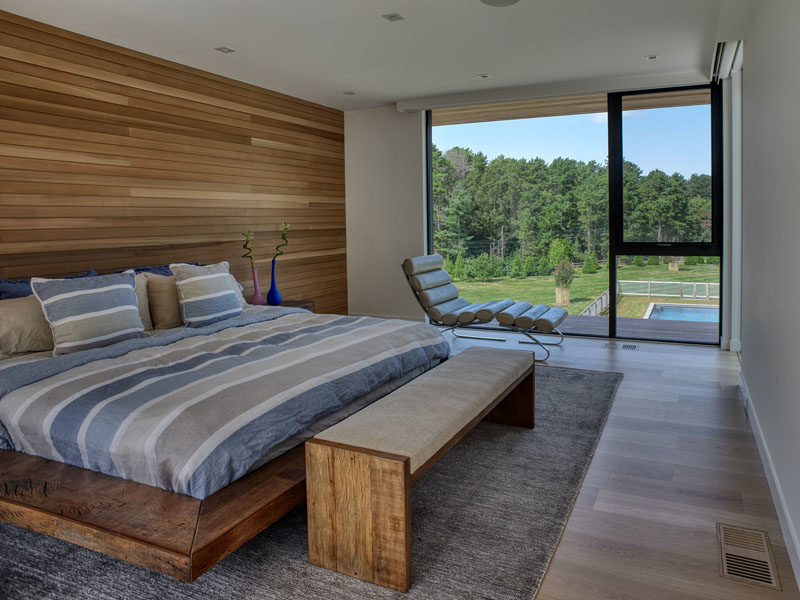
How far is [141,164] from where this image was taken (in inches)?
185

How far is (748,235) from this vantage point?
3.94m

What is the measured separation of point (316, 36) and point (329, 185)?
267 cm

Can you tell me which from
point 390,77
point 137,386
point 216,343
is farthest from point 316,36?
point 137,386

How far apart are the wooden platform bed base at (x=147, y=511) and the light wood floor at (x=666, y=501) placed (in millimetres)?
996

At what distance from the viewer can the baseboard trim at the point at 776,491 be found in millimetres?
2127

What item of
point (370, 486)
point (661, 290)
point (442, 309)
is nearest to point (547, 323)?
point (442, 309)

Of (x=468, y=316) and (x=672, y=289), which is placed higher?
(x=672, y=289)

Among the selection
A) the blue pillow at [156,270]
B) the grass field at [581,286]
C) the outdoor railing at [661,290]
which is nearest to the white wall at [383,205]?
the grass field at [581,286]

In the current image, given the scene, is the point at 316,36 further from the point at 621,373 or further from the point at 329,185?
the point at 621,373

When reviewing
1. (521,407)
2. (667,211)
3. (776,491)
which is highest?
(667,211)

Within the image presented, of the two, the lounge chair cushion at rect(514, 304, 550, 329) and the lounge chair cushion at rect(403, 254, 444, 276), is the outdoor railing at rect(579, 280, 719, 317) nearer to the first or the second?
the lounge chair cushion at rect(514, 304, 550, 329)

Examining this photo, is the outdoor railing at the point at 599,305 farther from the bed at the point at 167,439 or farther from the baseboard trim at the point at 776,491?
the bed at the point at 167,439

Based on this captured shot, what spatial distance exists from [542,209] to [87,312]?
453cm

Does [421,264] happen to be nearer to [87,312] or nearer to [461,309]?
[461,309]
